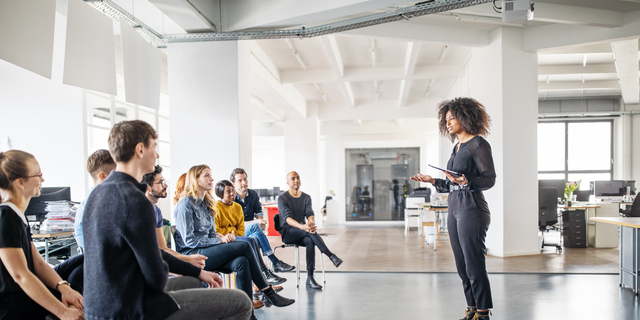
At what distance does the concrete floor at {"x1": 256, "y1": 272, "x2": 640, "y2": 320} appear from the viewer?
365 centimetres

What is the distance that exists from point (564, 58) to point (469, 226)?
761cm

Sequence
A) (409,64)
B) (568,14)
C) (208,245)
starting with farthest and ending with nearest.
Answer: (409,64) < (568,14) < (208,245)

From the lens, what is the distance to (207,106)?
541 centimetres

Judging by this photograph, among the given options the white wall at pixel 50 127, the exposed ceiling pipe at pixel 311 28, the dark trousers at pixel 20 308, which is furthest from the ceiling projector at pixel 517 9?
the white wall at pixel 50 127

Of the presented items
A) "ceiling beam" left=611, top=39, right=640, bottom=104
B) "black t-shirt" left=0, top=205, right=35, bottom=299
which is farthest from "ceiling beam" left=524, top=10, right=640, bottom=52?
"black t-shirt" left=0, top=205, right=35, bottom=299

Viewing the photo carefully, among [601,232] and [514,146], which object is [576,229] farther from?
[514,146]

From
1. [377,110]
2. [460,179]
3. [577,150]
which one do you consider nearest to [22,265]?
[460,179]

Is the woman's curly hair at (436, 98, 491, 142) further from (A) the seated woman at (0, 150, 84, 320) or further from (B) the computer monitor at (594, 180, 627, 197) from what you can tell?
(B) the computer monitor at (594, 180, 627, 197)

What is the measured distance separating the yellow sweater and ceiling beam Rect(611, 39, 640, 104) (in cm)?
660

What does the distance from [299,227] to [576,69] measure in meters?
8.08

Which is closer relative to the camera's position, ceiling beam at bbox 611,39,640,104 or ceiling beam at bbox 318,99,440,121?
ceiling beam at bbox 611,39,640,104

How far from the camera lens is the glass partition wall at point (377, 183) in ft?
57.0

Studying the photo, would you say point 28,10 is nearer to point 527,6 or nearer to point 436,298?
point 436,298

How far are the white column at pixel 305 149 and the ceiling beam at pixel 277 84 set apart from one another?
0.34 m
